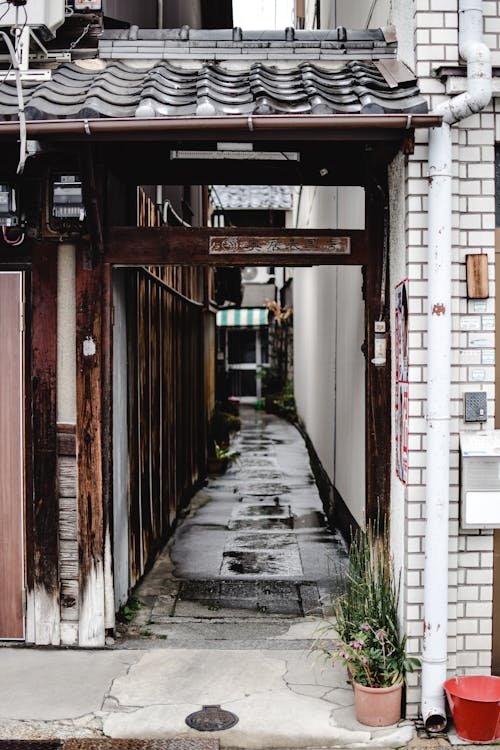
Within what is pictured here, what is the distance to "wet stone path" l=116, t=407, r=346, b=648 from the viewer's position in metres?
6.47

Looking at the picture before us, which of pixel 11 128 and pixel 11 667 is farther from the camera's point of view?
pixel 11 667

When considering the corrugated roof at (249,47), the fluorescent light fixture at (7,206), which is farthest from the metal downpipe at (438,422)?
the fluorescent light fixture at (7,206)

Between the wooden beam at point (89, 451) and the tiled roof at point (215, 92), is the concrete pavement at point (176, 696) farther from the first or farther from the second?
the tiled roof at point (215, 92)

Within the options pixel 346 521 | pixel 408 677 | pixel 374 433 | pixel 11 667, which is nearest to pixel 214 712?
pixel 408 677

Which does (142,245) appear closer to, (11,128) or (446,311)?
(11,128)

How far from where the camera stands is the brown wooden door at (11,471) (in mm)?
6020

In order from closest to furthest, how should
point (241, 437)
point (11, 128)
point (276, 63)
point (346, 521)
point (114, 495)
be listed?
1. point (11, 128)
2. point (276, 63)
3. point (114, 495)
4. point (346, 521)
5. point (241, 437)

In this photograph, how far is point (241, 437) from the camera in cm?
2086

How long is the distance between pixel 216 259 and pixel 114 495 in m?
2.10

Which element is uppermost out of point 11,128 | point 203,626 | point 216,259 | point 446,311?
point 11,128

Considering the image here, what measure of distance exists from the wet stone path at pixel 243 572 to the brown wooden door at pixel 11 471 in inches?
36.8

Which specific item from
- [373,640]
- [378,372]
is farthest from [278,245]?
[373,640]

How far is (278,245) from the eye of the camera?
5875 millimetres

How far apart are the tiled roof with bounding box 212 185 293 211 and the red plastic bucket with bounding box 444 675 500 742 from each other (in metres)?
26.2
